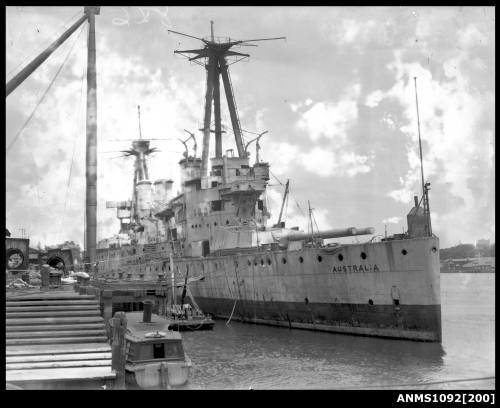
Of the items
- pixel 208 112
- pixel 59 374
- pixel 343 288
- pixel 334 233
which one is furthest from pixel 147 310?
pixel 208 112

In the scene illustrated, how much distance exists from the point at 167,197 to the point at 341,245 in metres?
39.0

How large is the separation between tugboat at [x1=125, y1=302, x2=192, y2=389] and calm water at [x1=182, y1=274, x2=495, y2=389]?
91 cm

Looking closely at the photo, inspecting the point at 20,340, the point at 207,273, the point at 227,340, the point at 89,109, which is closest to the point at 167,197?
the point at 207,273

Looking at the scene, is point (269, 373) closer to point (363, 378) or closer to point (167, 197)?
point (363, 378)

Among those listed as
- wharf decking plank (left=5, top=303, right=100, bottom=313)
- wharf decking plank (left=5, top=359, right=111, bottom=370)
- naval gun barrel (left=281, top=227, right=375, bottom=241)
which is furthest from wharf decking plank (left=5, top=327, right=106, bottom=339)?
naval gun barrel (left=281, top=227, right=375, bottom=241)

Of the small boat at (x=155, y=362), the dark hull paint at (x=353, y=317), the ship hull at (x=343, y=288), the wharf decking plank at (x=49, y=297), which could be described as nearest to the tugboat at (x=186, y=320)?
the dark hull paint at (x=353, y=317)

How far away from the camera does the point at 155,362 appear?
16.9 metres

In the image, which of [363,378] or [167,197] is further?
[167,197]

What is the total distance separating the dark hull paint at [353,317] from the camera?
25.5m

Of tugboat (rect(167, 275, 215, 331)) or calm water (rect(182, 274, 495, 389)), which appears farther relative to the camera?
tugboat (rect(167, 275, 215, 331))

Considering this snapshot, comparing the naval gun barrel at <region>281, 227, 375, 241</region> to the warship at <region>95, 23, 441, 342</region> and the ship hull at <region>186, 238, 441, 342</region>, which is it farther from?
the ship hull at <region>186, 238, 441, 342</region>

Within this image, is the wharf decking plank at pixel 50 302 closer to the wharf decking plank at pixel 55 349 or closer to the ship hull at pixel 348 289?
the wharf decking plank at pixel 55 349

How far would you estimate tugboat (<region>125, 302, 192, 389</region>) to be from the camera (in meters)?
16.5
